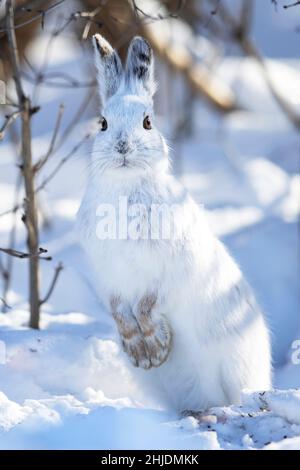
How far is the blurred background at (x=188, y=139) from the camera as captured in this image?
15.2 feet

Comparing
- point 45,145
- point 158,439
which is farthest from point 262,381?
point 45,145

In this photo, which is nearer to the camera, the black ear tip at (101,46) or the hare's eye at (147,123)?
the hare's eye at (147,123)

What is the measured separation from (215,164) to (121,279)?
365 centimetres

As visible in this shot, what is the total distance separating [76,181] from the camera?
6.41 m

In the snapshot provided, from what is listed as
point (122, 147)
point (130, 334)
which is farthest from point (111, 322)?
point (122, 147)

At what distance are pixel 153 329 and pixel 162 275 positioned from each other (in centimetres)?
24

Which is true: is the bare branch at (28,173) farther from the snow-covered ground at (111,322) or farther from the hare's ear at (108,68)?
the hare's ear at (108,68)

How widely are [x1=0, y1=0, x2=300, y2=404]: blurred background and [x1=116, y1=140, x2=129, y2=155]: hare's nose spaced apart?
54 centimetres

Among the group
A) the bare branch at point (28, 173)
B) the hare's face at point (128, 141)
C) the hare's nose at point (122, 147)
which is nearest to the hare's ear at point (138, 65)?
the hare's face at point (128, 141)

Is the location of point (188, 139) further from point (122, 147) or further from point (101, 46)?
point (122, 147)

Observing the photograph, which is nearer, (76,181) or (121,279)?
(121,279)

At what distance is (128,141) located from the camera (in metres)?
3.21

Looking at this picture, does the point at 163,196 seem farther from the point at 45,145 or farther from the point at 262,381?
the point at 45,145

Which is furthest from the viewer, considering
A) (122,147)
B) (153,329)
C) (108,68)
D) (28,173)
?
(28,173)
